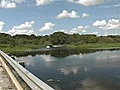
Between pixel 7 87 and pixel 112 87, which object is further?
pixel 112 87

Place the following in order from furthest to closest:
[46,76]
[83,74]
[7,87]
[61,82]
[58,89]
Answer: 1. [83,74]
2. [46,76]
3. [61,82]
4. [58,89]
5. [7,87]

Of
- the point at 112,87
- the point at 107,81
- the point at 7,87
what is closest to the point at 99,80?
the point at 107,81

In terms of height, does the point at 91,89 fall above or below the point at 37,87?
below

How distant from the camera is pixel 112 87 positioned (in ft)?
88.0

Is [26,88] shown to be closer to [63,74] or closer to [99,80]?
[99,80]

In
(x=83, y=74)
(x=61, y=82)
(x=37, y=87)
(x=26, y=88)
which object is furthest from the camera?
(x=83, y=74)

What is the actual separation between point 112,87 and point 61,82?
5.32m

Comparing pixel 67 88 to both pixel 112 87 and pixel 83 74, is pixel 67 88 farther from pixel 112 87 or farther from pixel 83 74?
pixel 83 74

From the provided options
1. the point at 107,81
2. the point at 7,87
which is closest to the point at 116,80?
the point at 107,81

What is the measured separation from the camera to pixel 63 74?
35156 millimetres

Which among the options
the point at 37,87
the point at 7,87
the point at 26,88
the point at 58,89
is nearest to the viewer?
the point at 37,87

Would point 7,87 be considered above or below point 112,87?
above

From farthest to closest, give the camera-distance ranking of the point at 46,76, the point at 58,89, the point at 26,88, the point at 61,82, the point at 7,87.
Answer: the point at 46,76 → the point at 61,82 → the point at 58,89 → the point at 7,87 → the point at 26,88

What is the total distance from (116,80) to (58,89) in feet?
25.9
